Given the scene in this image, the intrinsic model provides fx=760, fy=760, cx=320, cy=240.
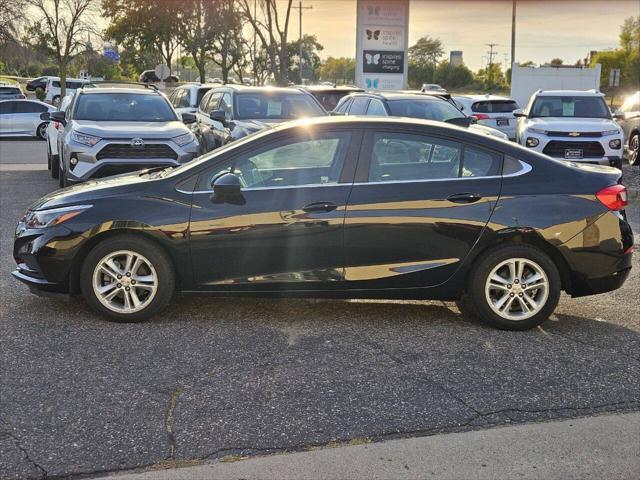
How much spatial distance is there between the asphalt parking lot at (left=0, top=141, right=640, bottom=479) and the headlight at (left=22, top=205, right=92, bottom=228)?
2.29 ft

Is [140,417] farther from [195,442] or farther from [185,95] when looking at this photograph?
[185,95]

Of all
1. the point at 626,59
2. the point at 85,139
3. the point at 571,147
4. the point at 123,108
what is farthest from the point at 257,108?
the point at 626,59

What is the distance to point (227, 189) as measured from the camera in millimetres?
5430

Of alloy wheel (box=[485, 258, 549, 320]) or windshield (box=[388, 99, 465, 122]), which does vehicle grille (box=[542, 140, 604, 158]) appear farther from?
alloy wheel (box=[485, 258, 549, 320])

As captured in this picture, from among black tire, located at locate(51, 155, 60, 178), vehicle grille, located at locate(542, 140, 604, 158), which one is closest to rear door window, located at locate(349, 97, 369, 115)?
vehicle grille, located at locate(542, 140, 604, 158)

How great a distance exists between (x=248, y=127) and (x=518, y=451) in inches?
366

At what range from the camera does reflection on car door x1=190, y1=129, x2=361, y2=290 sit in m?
5.46

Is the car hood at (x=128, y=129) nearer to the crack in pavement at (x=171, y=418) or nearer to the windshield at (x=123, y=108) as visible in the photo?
the windshield at (x=123, y=108)

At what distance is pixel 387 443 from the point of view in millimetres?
3789

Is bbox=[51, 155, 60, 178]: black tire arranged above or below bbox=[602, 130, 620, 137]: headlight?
below

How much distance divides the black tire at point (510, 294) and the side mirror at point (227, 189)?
181 centimetres

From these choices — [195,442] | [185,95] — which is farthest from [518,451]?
[185,95]

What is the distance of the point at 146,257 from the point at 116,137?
19.2 ft

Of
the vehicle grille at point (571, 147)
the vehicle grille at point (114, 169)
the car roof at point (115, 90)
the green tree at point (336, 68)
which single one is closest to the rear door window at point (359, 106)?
the vehicle grille at point (571, 147)
